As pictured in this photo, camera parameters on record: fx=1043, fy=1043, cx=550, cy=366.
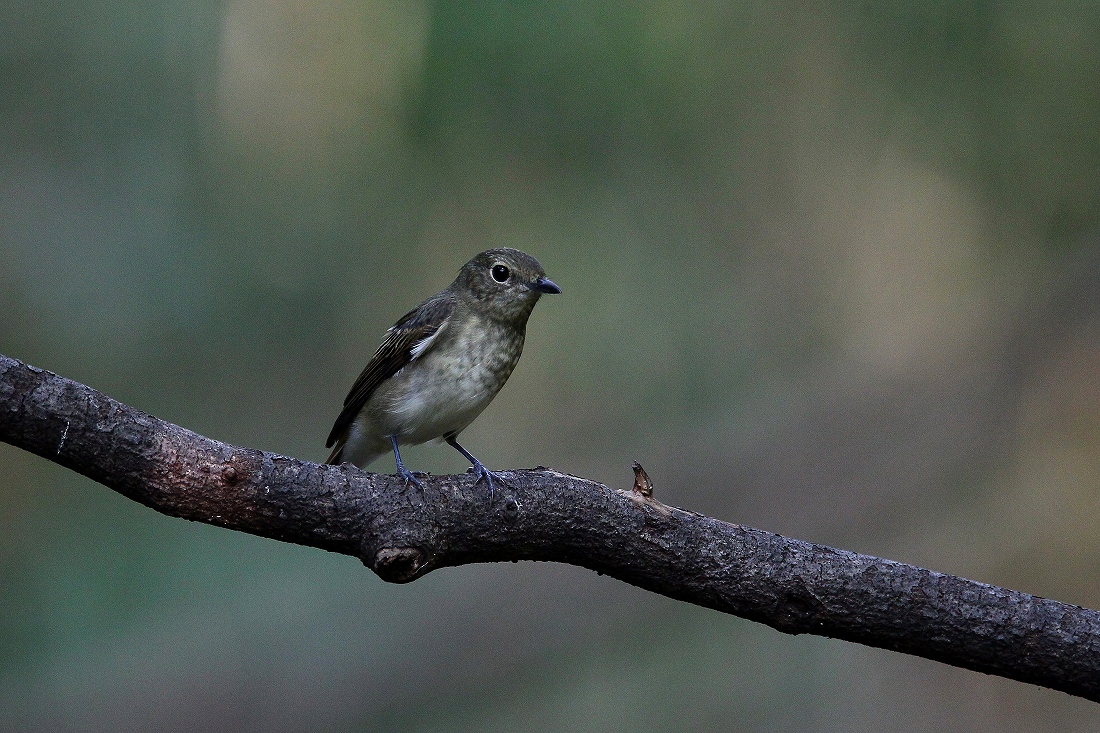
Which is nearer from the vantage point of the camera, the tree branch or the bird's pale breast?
the tree branch

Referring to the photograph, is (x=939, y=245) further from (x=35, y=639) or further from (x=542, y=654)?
(x=35, y=639)

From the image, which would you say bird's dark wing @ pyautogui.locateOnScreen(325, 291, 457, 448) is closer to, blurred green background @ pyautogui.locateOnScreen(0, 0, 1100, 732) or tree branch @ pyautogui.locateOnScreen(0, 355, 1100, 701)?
tree branch @ pyautogui.locateOnScreen(0, 355, 1100, 701)

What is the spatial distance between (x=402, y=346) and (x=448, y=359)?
0.81 ft

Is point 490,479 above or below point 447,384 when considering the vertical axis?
below

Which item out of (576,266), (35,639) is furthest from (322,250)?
(35,639)

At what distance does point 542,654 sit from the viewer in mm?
7363

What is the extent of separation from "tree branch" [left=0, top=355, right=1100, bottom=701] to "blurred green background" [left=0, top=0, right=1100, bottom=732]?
169 inches

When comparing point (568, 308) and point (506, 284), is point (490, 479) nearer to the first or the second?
point (506, 284)

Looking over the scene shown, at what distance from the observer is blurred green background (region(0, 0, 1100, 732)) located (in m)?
6.99

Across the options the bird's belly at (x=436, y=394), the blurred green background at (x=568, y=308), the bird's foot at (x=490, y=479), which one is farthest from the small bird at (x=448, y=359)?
the blurred green background at (x=568, y=308)

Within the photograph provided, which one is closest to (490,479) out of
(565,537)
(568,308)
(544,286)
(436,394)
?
(565,537)

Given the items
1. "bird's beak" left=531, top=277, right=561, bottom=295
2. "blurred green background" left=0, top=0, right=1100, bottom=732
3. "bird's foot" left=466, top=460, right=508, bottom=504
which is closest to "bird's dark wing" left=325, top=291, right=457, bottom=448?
"bird's beak" left=531, top=277, right=561, bottom=295

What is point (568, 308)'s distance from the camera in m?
8.00

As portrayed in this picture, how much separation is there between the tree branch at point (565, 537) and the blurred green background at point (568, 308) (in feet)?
14.1
